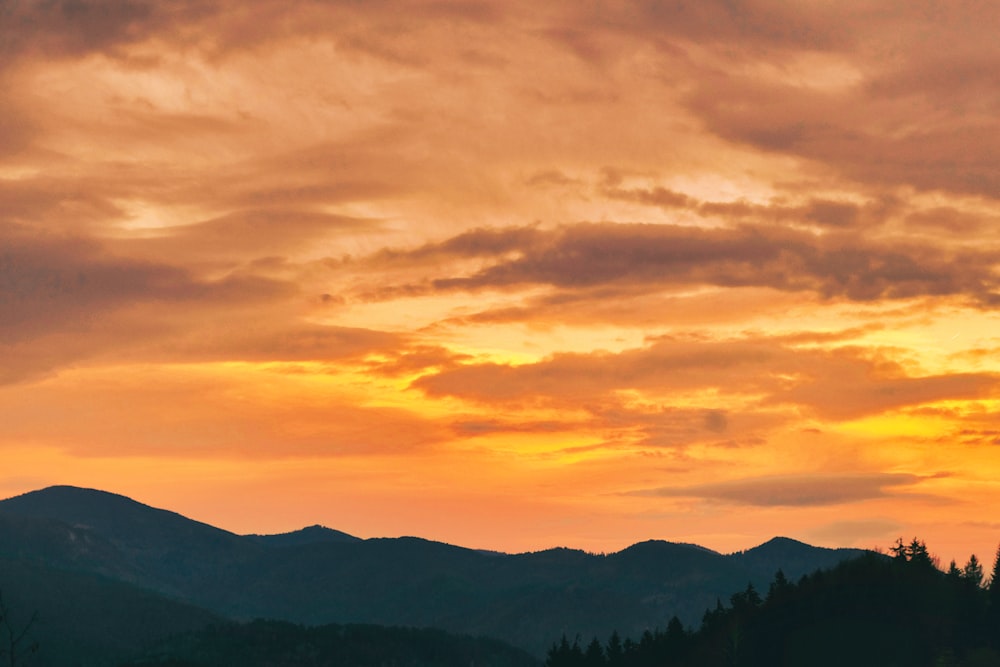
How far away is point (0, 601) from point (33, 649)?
235 inches

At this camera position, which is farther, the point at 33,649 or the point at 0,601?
the point at 0,601

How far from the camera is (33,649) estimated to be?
135 ft

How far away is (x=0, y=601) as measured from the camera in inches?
1818
